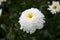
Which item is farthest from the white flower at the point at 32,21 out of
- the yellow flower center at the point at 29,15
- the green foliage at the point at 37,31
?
the green foliage at the point at 37,31

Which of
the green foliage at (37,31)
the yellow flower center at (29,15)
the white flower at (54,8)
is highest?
the yellow flower center at (29,15)

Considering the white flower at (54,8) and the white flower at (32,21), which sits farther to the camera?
the white flower at (54,8)

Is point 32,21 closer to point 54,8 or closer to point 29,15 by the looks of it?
point 29,15

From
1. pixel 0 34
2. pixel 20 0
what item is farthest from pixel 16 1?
pixel 0 34

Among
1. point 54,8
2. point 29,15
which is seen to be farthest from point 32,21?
point 54,8

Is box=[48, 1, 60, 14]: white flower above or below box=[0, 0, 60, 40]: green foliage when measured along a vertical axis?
above

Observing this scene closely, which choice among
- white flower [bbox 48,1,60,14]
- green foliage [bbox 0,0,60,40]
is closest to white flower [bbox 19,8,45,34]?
green foliage [bbox 0,0,60,40]

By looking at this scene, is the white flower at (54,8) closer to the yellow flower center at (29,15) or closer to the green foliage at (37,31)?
the green foliage at (37,31)

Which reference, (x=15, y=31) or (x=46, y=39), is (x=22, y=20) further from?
(x=46, y=39)

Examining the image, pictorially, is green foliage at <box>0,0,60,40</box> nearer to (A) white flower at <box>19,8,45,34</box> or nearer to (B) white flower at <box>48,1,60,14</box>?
(B) white flower at <box>48,1,60,14</box>
